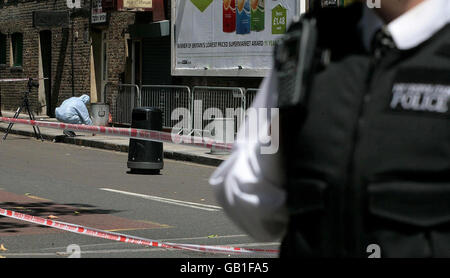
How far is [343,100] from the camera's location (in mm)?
1760

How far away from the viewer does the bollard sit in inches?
595

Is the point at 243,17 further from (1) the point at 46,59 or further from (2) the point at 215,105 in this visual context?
(1) the point at 46,59

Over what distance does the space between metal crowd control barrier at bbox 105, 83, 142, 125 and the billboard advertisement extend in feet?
4.19

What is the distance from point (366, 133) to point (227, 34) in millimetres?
20430

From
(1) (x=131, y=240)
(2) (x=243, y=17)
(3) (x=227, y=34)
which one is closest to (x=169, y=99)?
(3) (x=227, y=34)

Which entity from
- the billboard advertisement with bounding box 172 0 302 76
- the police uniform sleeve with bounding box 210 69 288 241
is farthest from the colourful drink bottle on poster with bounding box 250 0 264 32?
the police uniform sleeve with bounding box 210 69 288 241

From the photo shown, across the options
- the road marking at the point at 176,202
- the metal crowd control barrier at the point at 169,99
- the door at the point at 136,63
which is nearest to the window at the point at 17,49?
the door at the point at 136,63

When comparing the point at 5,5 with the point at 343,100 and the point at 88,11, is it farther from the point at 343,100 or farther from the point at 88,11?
the point at 343,100

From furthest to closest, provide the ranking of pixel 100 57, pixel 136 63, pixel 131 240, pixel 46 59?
pixel 46 59, pixel 100 57, pixel 136 63, pixel 131 240

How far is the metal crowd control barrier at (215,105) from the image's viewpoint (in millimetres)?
19594

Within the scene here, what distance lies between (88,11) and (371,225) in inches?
1065

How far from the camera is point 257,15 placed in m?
21.0

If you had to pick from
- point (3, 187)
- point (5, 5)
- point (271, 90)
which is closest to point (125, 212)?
point (3, 187)

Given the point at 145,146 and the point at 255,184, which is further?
the point at 145,146
